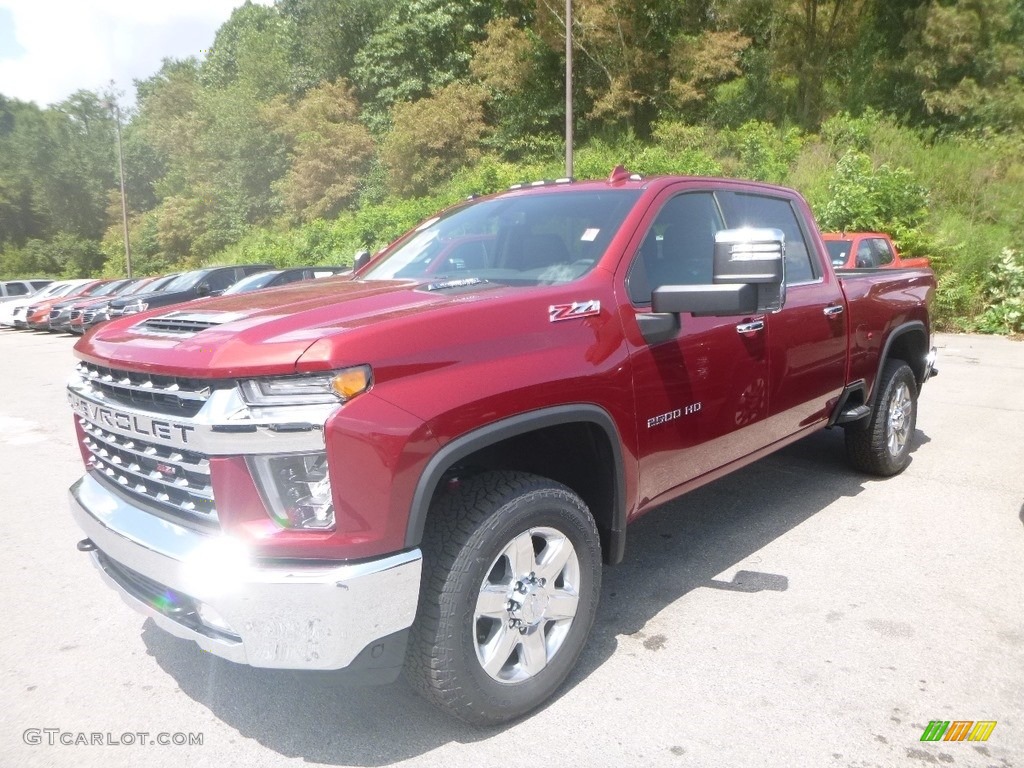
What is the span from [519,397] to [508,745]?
1.17m

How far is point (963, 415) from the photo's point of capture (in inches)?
299

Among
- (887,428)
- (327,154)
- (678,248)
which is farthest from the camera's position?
(327,154)

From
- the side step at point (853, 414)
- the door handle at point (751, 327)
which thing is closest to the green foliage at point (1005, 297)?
the side step at point (853, 414)

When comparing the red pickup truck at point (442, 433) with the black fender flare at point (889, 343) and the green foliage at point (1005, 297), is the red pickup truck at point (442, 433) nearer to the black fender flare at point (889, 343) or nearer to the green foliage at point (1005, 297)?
the black fender flare at point (889, 343)

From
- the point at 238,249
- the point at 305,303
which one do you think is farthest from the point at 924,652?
the point at 238,249

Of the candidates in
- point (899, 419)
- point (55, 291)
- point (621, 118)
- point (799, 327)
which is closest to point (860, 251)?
point (899, 419)

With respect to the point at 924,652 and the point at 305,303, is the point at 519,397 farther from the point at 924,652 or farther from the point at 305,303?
the point at 924,652

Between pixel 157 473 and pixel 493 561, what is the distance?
113 cm

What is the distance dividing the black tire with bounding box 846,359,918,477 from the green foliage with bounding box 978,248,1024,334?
10862mm

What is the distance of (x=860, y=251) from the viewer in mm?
11406

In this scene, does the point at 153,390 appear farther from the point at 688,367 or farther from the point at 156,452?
the point at 688,367

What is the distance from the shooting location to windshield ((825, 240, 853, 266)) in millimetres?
11250

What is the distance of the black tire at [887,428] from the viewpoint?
16.8 feet

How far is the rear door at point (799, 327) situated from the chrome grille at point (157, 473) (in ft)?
8.70
